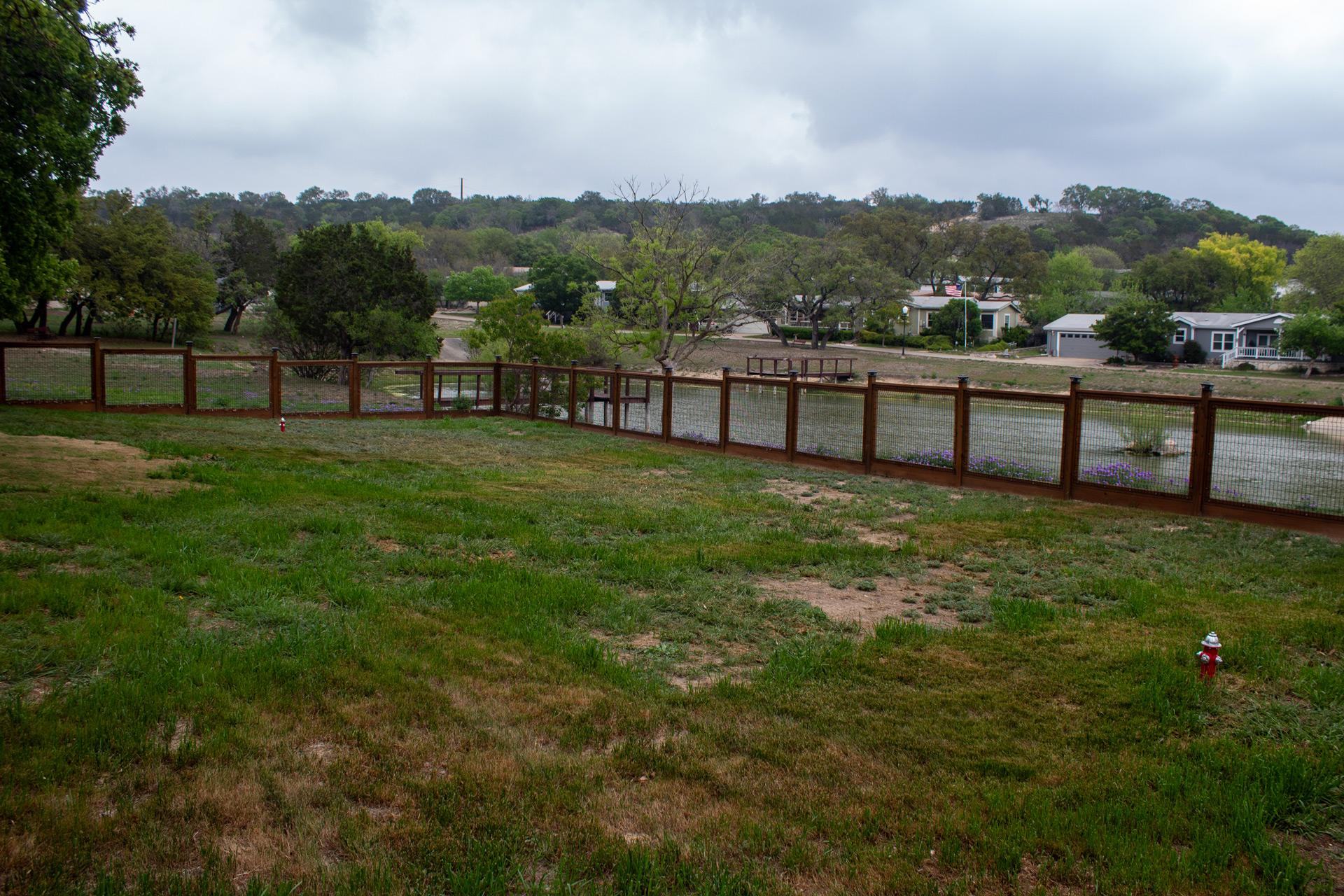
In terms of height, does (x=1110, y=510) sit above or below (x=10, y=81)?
below

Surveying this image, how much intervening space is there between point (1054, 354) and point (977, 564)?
65.1m

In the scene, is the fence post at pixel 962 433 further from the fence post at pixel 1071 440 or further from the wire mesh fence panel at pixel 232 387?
the wire mesh fence panel at pixel 232 387

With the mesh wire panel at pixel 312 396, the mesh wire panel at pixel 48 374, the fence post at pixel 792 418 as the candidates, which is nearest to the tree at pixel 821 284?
the mesh wire panel at pixel 312 396

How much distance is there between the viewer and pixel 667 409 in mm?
16641

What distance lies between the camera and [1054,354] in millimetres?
67312

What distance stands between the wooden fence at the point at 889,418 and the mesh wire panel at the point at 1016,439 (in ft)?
0.06

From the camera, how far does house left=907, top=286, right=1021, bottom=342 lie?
7750 cm

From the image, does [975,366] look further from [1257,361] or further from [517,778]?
[517,778]

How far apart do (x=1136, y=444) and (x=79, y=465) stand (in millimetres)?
11776

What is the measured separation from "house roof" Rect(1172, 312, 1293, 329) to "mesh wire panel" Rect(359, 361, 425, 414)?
172 ft

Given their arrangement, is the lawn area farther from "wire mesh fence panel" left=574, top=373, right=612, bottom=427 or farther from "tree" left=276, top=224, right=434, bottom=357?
"tree" left=276, top=224, right=434, bottom=357

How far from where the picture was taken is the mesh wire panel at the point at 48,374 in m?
17.1

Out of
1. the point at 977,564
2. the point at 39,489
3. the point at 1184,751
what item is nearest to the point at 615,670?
the point at 1184,751

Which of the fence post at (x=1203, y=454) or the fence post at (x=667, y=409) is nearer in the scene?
the fence post at (x=1203, y=454)
